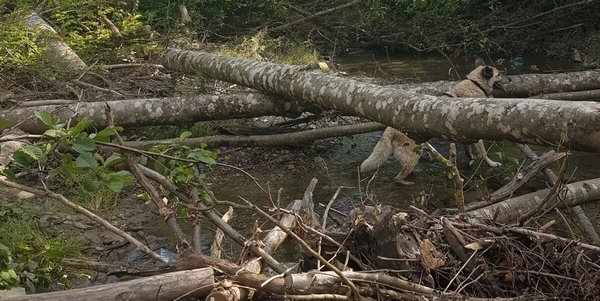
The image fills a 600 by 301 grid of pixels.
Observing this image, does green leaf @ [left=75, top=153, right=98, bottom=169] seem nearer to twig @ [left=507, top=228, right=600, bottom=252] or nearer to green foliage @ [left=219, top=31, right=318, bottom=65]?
twig @ [left=507, top=228, right=600, bottom=252]

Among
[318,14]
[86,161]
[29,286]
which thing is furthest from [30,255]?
[318,14]

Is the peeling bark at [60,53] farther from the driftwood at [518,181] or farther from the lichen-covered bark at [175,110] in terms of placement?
the driftwood at [518,181]

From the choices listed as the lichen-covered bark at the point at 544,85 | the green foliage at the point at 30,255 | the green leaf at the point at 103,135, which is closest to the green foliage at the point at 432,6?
the lichen-covered bark at the point at 544,85

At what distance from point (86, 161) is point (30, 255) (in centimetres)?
160

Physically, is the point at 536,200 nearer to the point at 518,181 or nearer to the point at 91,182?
the point at 518,181

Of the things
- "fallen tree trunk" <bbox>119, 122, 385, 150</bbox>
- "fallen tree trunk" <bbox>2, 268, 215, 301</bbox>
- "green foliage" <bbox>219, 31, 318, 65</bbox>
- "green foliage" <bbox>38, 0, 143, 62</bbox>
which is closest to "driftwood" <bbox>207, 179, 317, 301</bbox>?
"fallen tree trunk" <bbox>2, 268, 215, 301</bbox>

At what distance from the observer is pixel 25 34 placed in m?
7.46

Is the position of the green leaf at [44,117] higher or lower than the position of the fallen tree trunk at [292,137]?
higher

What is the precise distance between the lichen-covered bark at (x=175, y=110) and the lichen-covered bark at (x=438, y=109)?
0.22 metres

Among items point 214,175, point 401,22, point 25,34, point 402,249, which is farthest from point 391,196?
point 401,22

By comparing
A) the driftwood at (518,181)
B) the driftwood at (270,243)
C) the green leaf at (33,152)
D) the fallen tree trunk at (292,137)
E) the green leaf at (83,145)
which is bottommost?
the fallen tree trunk at (292,137)

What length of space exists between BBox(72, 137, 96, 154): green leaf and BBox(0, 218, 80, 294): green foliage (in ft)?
2.58

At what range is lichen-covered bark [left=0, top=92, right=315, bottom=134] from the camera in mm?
6137

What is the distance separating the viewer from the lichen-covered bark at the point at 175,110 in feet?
20.1
